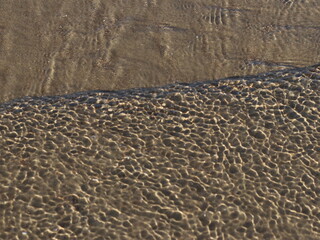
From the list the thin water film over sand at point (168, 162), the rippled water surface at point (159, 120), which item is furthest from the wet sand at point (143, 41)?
the thin water film over sand at point (168, 162)

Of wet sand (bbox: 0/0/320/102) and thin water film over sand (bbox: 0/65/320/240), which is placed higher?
wet sand (bbox: 0/0/320/102)

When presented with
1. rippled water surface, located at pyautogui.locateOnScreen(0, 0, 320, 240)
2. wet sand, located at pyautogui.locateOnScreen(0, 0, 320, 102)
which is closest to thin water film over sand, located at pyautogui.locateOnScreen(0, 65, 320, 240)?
rippled water surface, located at pyautogui.locateOnScreen(0, 0, 320, 240)

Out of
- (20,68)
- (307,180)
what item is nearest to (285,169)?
(307,180)

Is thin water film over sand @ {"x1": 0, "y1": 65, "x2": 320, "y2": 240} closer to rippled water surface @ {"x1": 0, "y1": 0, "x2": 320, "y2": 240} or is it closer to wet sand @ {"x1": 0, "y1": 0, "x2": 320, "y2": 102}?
rippled water surface @ {"x1": 0, "y1": 0, "x2": 320, "y2": 240}

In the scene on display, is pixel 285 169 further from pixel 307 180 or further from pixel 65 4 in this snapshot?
pixel 65 4

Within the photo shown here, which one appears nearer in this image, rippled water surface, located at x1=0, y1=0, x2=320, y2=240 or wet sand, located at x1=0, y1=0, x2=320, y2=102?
rippled water surface, located at x1=0, y1=0, x2=320, y2=240

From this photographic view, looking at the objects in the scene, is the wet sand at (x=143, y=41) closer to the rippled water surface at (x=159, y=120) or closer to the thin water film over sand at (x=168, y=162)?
the rippled water surface at (x=159, y=120)

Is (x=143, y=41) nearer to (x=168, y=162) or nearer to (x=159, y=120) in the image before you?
(x=159, y=120)

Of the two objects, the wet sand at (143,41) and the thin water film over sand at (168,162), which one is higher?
the wet sand at (143,41)
